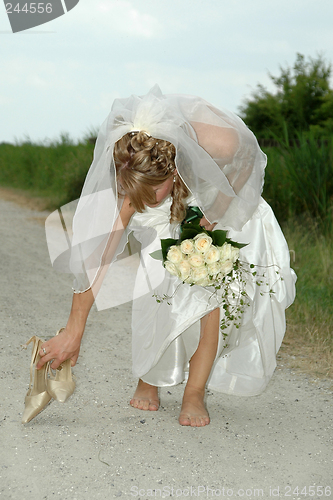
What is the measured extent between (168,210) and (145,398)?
0.95m

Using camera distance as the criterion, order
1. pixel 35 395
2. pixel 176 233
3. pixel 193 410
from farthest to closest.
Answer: pixel 176 233 → pixel 193 410 → pixel 35 395

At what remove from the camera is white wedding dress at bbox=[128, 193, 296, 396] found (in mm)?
2617

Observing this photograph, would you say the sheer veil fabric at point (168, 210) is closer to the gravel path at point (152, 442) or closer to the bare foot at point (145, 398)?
the bare foot at point (145, 398)

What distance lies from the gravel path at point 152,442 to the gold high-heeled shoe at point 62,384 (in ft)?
0.48

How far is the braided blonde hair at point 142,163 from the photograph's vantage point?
87.4 inches

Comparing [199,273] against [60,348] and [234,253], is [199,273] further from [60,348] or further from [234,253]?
[60,348]

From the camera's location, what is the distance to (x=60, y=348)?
7.70ft

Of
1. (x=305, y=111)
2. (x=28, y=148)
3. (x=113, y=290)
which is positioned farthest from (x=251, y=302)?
(x=305, y=111)

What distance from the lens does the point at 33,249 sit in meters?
6.64

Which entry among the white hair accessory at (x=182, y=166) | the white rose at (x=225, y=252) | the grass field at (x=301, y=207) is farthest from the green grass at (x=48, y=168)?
the white rose at (x=225, y=252)

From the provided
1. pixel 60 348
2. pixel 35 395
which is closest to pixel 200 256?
pixel 60 348

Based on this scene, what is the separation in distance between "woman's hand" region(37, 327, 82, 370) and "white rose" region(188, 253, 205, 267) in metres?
0.58

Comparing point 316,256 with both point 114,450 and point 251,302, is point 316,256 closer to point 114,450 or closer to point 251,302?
point 251,302

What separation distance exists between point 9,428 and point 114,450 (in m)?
0.51
